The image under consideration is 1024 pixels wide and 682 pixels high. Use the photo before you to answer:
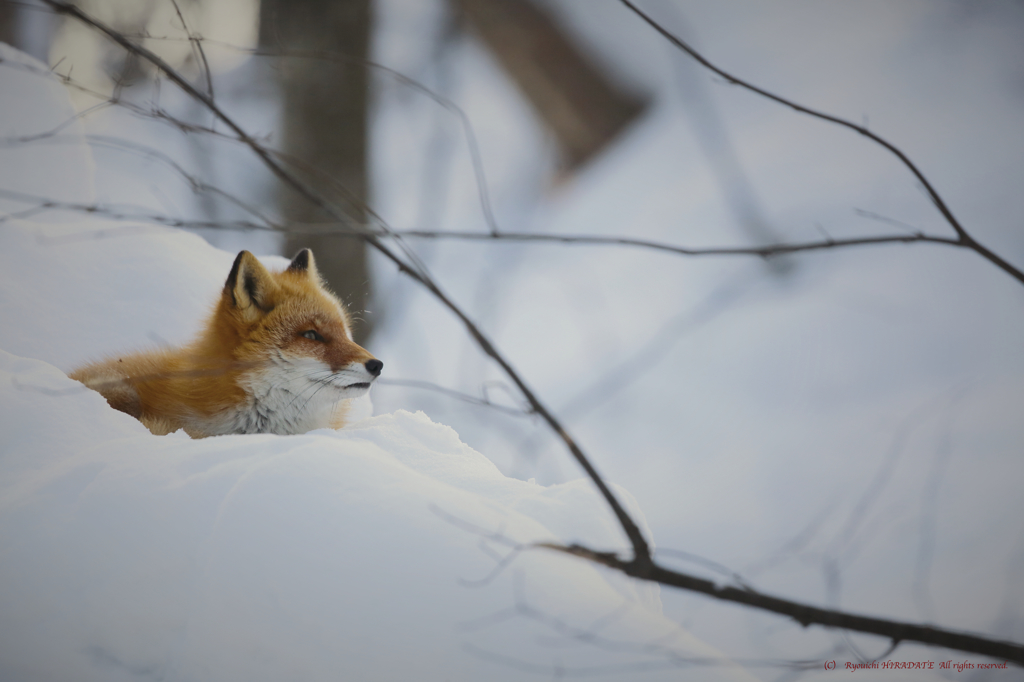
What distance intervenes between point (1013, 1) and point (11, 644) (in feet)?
8.88

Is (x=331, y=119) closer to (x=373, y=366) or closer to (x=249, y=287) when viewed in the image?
(x=249, y=287)

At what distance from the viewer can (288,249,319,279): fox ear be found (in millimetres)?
2217

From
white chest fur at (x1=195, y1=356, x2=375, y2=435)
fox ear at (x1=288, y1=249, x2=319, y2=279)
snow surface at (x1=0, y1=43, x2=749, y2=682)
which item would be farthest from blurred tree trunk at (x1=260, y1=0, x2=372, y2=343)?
snow surface at (x1=0, y1=43, x2=749, y2=682)

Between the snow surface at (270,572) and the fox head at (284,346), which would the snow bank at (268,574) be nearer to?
the snow surface at (270,572)

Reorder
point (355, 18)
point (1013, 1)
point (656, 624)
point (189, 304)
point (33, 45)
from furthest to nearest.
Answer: point (355, 18) → point (33, 45) → point (189, 304) → point (1013, 1) → point (656, 624)

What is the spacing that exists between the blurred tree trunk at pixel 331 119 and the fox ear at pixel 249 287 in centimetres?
86

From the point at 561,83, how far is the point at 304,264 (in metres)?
1.44

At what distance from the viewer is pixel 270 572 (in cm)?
79

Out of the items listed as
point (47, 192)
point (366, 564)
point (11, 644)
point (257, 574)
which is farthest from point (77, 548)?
point (47, 192)

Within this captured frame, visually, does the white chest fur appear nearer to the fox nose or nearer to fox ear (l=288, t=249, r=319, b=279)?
the fox nose

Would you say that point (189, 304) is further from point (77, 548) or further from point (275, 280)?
point (77, 548)

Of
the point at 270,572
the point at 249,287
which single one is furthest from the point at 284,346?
the point at 270,572

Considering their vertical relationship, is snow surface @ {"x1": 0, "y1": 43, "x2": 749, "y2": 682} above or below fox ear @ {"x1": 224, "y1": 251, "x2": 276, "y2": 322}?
below

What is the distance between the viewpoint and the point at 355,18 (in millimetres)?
2908
